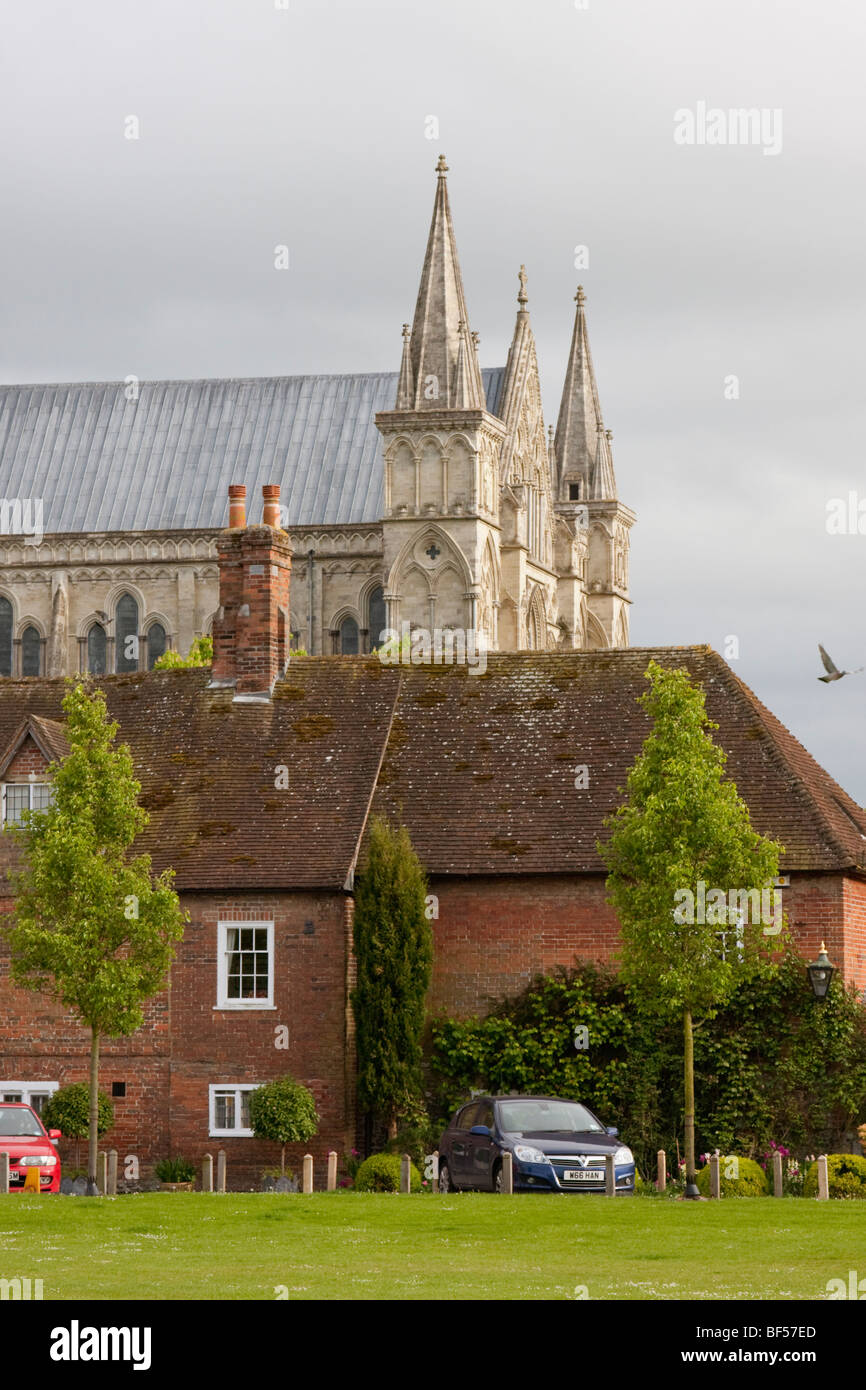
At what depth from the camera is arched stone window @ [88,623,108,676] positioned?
10112 centimetres

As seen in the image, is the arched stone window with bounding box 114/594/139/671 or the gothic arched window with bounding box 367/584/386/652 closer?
the gothic arched window with bounding box 367/584/386/652

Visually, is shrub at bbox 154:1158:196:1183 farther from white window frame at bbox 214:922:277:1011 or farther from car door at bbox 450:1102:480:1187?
car door at bbox 450:1102:480:1187

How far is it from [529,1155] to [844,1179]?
19.1 ft

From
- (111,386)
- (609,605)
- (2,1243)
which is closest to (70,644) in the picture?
(111,386)

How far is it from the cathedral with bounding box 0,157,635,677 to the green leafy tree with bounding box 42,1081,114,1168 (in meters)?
55.9

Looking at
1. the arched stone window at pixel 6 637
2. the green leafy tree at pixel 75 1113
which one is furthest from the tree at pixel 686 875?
the arched stone window at pixel 6 637

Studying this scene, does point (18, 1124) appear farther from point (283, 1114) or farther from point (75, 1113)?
point (283, 1114)

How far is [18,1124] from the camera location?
33.0m

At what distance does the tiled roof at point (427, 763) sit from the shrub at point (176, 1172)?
4.44 metres

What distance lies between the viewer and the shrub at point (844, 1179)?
3186 cm

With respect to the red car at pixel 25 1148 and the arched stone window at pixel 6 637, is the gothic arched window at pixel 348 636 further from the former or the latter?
the red car at pixel 25 1148

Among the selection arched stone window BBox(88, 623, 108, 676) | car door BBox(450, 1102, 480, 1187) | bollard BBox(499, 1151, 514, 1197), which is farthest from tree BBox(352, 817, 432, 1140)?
arched stone window BBox(88, 623, 108, 676)

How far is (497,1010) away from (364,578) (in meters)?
61.8
